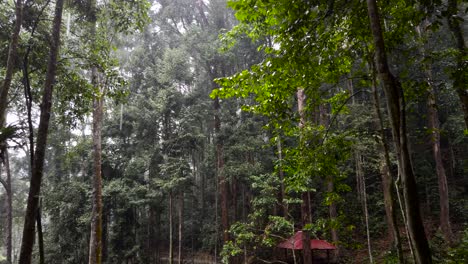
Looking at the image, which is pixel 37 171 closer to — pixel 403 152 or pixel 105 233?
pixel 403 152

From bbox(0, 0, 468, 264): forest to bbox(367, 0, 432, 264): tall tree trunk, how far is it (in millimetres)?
14

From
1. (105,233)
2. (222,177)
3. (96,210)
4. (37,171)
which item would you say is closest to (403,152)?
(37,171)

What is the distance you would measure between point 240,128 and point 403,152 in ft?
46.4

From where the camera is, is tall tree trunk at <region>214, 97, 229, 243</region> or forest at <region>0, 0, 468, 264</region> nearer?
forest at <region>0, 0, 468, 264</region>

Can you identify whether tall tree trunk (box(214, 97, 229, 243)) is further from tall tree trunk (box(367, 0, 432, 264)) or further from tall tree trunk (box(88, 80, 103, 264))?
tall tree trunk (box(367, 0, 432, 264))

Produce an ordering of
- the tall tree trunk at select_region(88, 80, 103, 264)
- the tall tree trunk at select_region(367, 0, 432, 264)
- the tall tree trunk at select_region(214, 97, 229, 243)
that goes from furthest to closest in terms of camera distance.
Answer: the tall tree trunk at select_region(214, 97, 229, 243) < the tall tree trunk at select_region(88, 80, 103, 264) < the tall tree trunk at select_region(367, 0, 432, 264)

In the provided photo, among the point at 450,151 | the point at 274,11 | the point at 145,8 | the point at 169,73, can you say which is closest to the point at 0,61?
the point at 145,8

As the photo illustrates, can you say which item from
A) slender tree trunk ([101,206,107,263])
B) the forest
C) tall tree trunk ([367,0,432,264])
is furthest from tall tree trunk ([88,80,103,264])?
tall tree trunk ([367,0,432,264])

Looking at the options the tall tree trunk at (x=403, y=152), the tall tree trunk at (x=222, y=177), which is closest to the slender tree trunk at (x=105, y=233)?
the tall tree trunk at (x=222, y=177)

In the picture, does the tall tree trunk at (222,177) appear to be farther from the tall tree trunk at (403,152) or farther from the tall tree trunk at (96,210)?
the tall tree trunk at (403,152)

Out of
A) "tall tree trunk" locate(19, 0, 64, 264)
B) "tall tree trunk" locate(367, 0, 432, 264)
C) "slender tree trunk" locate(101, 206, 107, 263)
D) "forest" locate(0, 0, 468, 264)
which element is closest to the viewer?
"tall tree trunk" locate(367, 0, 432, 264)

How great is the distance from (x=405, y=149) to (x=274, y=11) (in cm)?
197

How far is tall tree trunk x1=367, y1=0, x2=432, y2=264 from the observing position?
244cm

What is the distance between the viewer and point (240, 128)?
54.7 ft
